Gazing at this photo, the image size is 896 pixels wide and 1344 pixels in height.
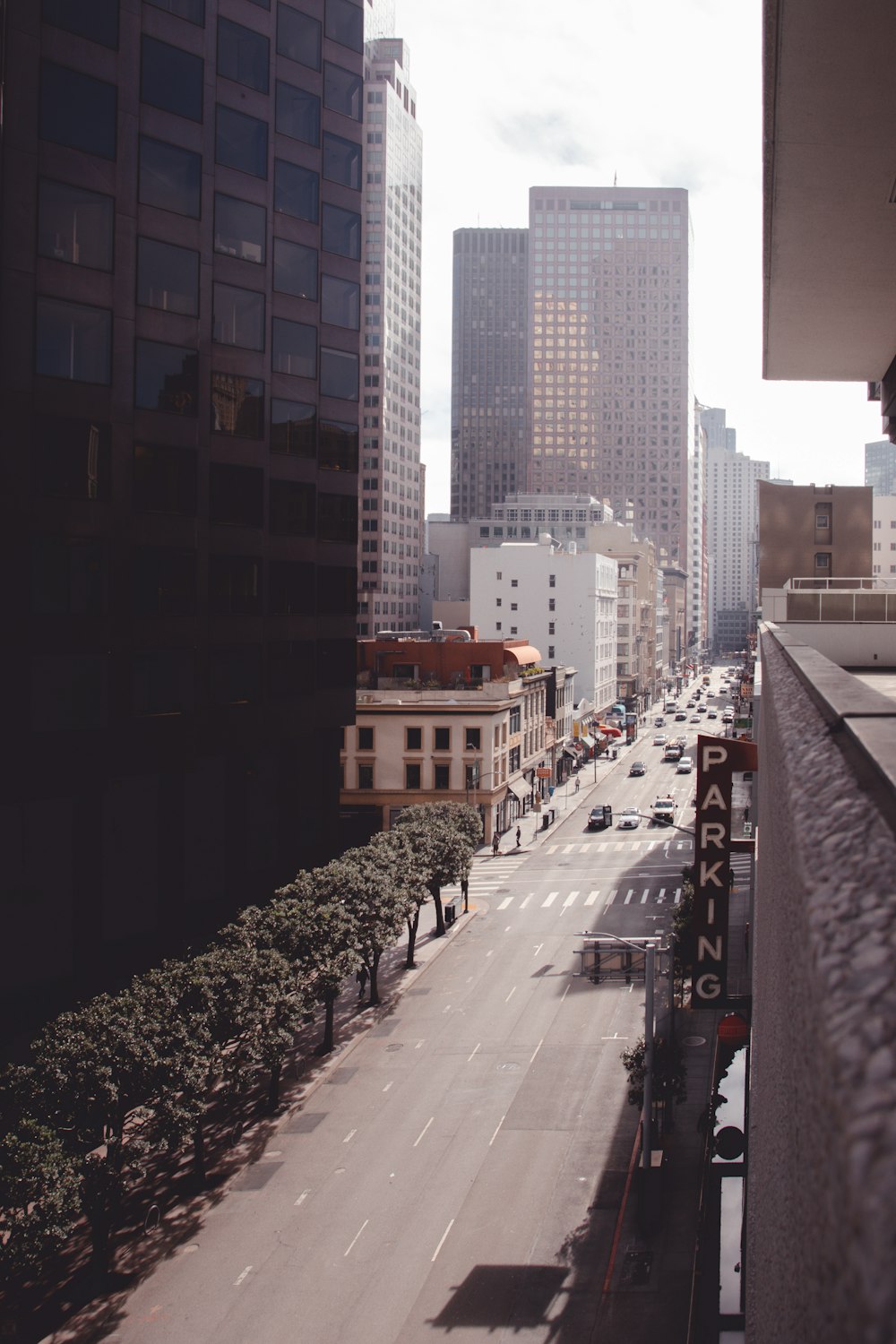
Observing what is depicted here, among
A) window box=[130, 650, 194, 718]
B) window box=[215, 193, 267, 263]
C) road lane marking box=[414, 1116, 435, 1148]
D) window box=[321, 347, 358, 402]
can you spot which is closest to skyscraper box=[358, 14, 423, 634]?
window box=[321, 347, 358, 402]

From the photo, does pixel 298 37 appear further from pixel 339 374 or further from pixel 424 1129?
pixel 424 1129

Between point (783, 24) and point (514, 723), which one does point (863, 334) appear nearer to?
point (783, 24)

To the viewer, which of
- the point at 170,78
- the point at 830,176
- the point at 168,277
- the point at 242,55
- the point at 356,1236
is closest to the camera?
the point at 830,176

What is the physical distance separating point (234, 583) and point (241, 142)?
13.4 m

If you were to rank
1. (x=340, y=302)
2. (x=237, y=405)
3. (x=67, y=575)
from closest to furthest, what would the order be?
(x=67, y=575) → (x=237, y=405) → (x=340, y=302)

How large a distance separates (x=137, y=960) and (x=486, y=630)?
87.0 m

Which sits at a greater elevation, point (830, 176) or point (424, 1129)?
point (830, 176)

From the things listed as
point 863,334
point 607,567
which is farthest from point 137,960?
point 607,567

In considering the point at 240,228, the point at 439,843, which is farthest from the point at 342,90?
the point at 439,843

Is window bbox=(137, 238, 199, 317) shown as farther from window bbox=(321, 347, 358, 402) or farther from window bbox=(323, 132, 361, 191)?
window bbox=(323, 132, 361, 191)

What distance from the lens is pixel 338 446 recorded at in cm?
3600

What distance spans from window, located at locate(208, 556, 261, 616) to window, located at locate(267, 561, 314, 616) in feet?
2.43

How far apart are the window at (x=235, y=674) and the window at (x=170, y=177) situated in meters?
12.7

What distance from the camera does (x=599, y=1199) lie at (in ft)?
85.3
